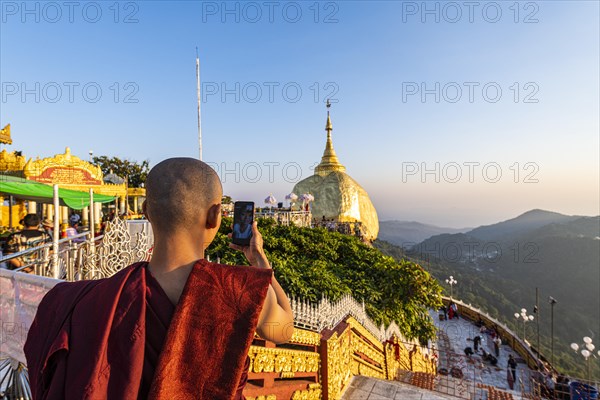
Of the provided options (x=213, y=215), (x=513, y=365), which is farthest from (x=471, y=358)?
(x=213, y=215)

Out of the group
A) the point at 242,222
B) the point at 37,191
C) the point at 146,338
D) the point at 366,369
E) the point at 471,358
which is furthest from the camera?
the point at 471,358

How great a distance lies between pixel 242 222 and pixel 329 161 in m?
30.5

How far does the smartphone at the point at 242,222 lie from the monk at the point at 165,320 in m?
0.34

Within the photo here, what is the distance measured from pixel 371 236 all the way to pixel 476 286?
33536 mm

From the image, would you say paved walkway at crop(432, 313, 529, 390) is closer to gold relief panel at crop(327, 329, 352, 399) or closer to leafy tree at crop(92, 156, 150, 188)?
gold relief panel at crop(327, 329, 352, 399)

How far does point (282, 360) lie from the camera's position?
3.66 m

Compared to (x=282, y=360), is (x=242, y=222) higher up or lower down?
higher up

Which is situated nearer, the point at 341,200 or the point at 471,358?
the point at 471,358

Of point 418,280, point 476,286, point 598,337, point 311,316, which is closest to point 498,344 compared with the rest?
point 418,280

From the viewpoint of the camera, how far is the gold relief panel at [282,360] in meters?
3.33

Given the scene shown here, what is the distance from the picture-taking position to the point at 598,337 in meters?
54.3

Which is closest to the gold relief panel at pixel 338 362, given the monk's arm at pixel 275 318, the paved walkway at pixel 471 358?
the monk's arm at pixel 275 318

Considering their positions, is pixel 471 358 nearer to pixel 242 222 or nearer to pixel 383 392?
pixel 383 392

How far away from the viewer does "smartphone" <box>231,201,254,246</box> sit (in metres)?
1.64
